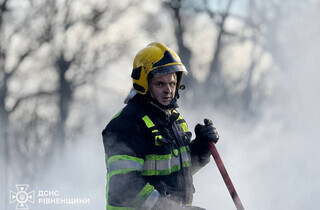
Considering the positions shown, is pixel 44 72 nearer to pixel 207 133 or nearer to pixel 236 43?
pixel 236 43

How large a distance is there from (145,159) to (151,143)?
9 cm

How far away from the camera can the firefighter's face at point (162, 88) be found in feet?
10.5

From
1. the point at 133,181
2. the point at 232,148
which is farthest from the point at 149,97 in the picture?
the point at 232,148

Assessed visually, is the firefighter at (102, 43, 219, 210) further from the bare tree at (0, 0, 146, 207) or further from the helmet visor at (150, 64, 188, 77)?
the bare tree at (0, 0, 146, 207)

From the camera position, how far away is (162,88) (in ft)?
10.5

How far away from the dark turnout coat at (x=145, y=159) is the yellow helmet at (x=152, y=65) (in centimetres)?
8


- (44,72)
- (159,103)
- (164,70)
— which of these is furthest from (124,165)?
(44,72)

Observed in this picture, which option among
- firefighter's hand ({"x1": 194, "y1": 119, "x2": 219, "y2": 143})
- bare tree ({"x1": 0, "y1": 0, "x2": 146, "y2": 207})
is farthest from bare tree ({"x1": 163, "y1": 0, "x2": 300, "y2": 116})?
firefighter's hand ({"x1": 194, "y1": 119, "x2": 219, "y2": 143})

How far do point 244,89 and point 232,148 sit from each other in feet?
3.89

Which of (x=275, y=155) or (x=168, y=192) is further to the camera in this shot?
(x=275, y=155)

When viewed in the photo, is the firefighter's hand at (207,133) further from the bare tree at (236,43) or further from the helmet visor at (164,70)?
the bare tree at (236,43)

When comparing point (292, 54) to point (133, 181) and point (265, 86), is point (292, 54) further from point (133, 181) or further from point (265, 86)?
point (133, 181)

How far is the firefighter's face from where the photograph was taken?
3188 millimetres

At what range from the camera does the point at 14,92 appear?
9.77 metres
